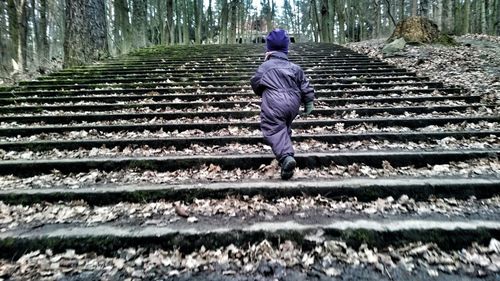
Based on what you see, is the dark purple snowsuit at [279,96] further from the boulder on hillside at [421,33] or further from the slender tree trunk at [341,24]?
the slender tree trunk at [341,24]

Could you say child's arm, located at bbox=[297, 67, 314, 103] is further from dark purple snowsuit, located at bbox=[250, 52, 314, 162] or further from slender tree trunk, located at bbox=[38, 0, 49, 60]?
slender tree trunk, located at bbox=[38, 0, 49, 60]

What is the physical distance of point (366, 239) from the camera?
2.49 meters

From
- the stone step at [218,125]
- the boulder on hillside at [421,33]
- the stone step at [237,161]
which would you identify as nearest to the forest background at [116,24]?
the stone step at [218,125]

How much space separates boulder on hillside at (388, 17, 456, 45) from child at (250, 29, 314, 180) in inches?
395

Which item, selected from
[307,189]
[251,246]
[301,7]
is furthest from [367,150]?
[301,7]

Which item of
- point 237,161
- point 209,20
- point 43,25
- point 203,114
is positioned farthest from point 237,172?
point 209,20

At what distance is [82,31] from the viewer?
984 cm

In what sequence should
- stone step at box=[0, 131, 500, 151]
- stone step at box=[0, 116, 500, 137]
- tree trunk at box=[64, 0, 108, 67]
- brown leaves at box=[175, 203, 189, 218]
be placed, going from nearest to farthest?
brown leaves at box=[175, 203, 189, 218] → stone step at box=[0, 131, 500, 151] → stone step at box=[0, 116, 500, 137] → tree trunk at box=[64, 0, 108, 67]

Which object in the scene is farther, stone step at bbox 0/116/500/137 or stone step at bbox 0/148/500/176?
stone step at bbox 0/116/500/137

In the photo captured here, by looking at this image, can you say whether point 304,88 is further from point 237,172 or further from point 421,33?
point 421,33

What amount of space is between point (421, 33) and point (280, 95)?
11.0 meters

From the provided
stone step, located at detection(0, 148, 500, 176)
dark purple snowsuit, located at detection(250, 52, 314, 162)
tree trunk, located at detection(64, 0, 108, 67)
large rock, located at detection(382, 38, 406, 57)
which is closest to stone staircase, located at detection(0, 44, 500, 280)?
stone step, located at detection(0, 148, 500, 176)

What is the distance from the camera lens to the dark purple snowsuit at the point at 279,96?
3393 mm

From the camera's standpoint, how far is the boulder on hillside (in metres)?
11.6
